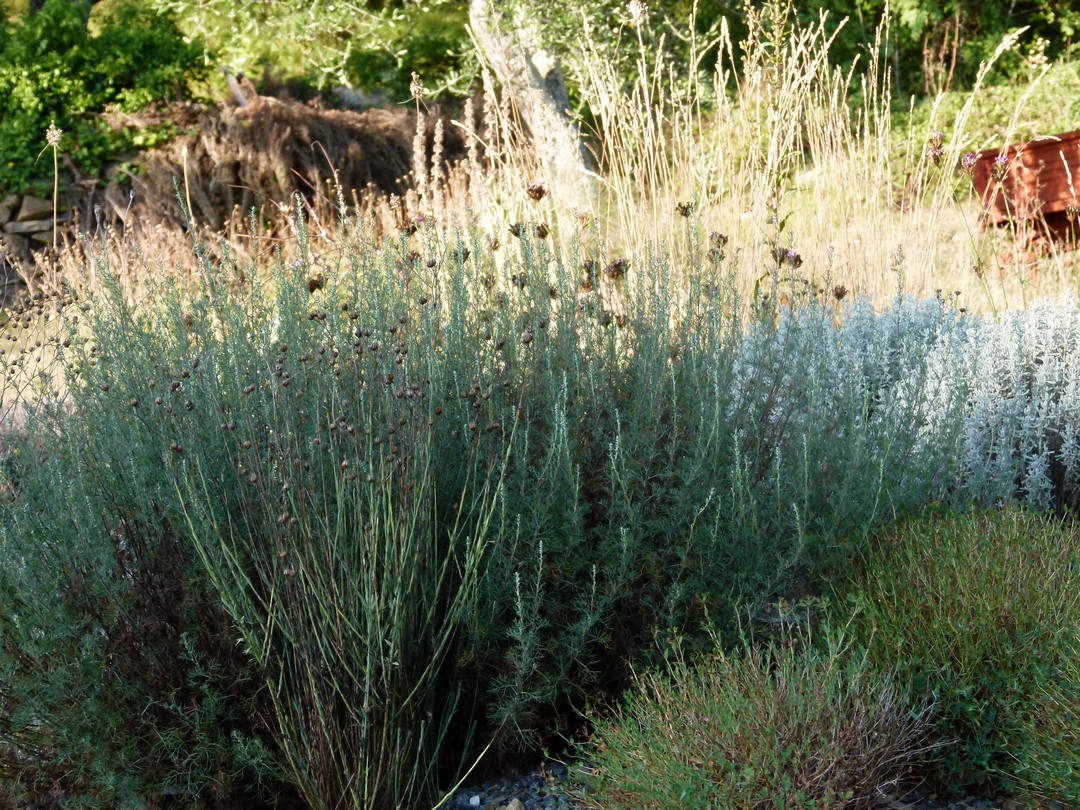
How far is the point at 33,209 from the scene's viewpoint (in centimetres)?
1191

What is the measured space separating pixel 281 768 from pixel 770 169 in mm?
3722

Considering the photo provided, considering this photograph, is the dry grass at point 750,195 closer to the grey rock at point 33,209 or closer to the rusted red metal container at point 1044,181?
the rusted red metal container at point 1044,181

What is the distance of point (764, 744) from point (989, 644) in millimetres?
753

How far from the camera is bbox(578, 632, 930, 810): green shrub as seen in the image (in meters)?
2.18

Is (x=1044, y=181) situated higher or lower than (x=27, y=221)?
lower

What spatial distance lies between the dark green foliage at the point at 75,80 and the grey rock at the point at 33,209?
19 centimetres

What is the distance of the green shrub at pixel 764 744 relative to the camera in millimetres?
2176

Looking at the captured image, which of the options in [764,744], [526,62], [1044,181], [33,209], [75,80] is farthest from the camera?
[75,80]

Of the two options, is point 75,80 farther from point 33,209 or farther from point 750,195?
point 750,195

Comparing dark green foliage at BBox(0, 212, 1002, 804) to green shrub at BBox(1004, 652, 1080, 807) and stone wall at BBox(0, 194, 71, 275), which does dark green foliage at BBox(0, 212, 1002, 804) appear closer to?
green shrub at BBox(1004, 652, 1080, 807)

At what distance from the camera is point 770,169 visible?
5.14m

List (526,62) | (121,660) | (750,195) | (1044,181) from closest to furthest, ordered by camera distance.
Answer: (121,660) < (750,195) < (1044,181) < (526,62)

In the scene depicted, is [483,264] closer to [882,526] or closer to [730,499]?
[730,499]

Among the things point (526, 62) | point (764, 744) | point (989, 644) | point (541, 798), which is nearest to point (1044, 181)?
point (526, 62)
